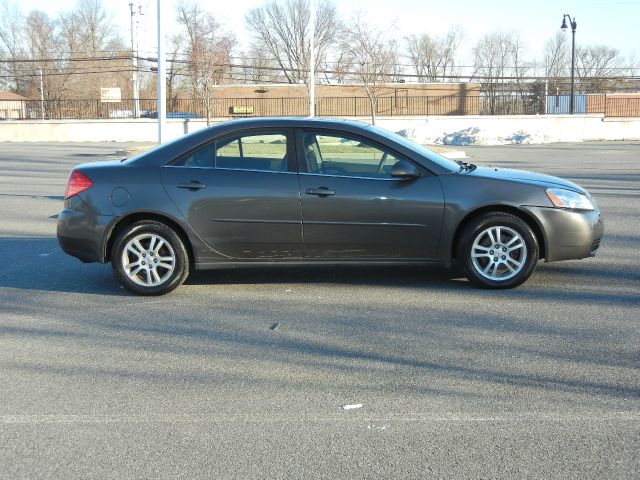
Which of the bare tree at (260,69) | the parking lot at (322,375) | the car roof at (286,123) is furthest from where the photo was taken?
the bare tree at (260,69)

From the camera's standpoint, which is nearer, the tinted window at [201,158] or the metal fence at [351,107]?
the tinted window at [201,158]

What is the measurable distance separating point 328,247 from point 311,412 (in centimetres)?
296

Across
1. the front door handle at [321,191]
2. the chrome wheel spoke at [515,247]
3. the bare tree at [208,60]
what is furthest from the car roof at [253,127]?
the bare tree at [208,60]

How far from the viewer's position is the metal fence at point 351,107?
54900mm

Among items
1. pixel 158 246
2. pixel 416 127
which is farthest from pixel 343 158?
pixel 416 127

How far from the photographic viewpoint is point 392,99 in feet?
198

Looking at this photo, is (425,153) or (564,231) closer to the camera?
(564,231)

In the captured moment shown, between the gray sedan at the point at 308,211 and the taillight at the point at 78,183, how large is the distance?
0.01 metres

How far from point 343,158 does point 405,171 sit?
619 mm

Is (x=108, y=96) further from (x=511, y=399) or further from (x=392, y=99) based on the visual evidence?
(x=511, y=399)

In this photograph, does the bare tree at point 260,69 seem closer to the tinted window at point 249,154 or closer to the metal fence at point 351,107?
the metal fence at point 351,107

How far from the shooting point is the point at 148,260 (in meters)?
7.33

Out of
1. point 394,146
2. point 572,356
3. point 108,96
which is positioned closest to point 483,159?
point 394,146

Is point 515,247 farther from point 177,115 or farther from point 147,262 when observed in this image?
point 177,115
